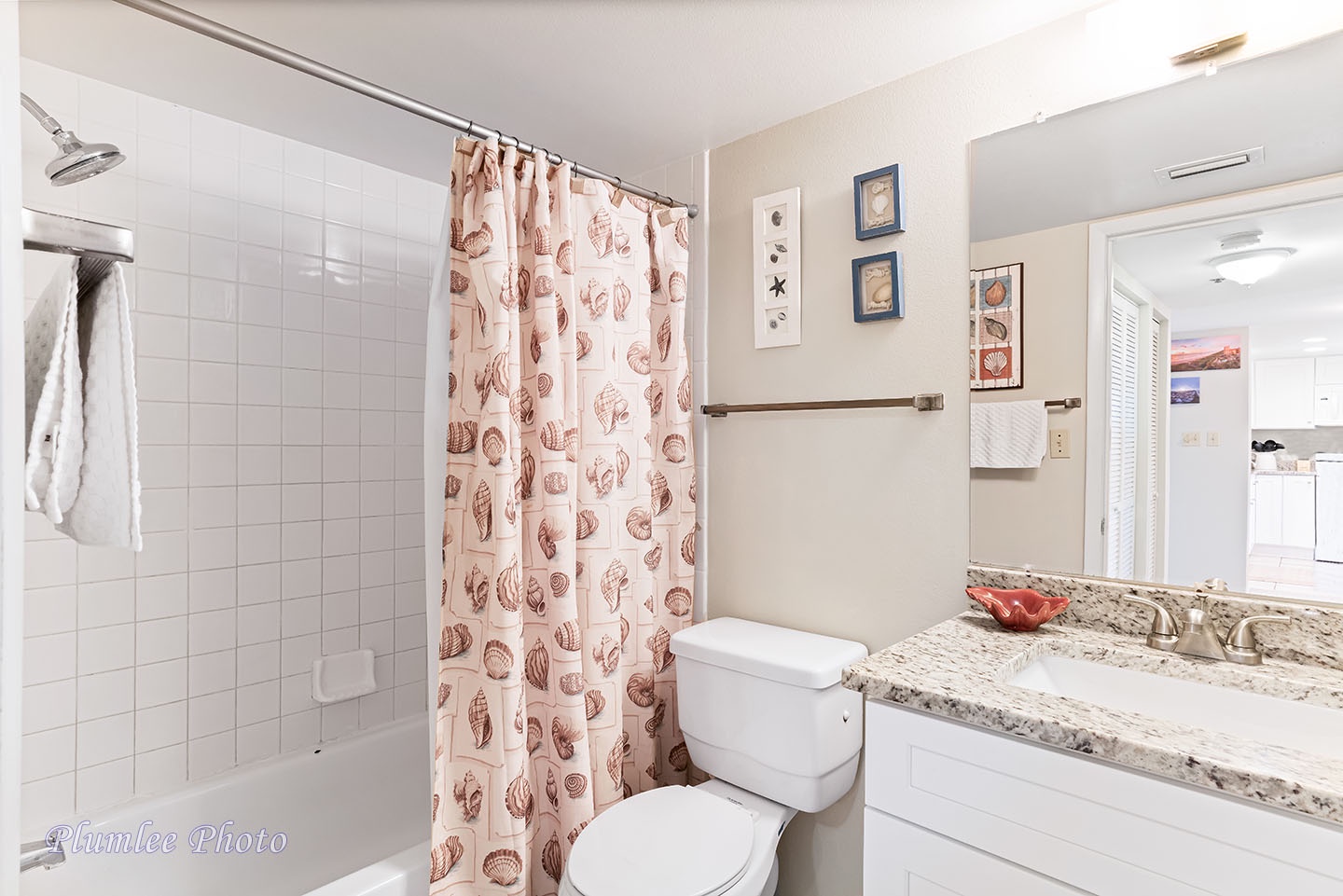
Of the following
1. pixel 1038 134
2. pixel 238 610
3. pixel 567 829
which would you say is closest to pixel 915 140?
pixel 1038 134

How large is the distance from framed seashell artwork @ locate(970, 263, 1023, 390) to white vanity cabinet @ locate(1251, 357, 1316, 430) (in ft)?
1.34

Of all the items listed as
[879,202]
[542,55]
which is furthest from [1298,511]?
[542,55]

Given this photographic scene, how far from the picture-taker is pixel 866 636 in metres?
1.71

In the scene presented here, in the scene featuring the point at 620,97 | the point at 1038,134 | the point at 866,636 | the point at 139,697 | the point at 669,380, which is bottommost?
the point at 139,697

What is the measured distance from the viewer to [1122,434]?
1.37 m

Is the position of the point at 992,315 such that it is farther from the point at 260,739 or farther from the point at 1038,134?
the point at 260,739

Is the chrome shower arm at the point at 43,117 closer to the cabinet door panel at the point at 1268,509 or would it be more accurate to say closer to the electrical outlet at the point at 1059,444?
the electrical outlet at the point at 1059,444

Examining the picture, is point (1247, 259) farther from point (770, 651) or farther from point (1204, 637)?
point (770, 651)

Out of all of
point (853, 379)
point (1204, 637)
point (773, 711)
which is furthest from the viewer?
point (853, 379)

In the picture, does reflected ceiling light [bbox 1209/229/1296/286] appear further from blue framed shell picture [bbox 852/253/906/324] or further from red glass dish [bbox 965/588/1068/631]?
red glass dish [bbox 965/588/1068/631]

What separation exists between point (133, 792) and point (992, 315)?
2456 millimetres

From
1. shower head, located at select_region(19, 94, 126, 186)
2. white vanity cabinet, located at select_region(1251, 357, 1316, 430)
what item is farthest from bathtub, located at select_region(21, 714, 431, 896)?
white vanity cabinet, located at select_region(1251, 357, 1316, 430)

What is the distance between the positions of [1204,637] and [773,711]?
2.82 feet

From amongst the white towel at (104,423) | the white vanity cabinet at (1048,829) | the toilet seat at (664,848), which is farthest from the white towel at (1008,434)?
the white towel at (104,423)
